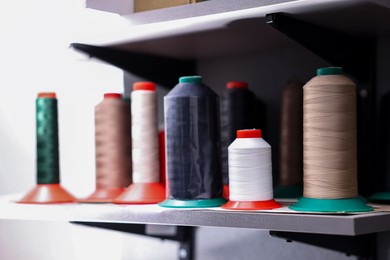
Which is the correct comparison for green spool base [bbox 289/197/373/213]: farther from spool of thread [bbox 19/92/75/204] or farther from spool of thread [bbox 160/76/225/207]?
spool of thread [bbox 19/92/75/204]

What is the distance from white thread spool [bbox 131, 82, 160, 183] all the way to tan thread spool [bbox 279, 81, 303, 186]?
26 cm

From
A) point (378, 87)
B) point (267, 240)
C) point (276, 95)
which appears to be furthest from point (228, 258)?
point (378, 87)

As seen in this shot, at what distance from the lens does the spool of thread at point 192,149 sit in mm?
1186

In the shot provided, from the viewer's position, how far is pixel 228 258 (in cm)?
152

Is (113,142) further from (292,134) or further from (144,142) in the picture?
(292,134)

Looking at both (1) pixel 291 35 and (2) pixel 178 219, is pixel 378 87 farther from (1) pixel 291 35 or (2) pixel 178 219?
(2) pixel 178 219

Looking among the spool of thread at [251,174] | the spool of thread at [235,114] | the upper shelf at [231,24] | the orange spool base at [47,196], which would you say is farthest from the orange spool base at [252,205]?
the orange spool base at [47,196]

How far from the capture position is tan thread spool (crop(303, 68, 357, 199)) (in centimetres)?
105

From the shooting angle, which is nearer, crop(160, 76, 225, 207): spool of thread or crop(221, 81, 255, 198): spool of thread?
crop(160, 76, 225, 207): spool of thread

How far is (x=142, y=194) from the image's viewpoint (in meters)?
1.30

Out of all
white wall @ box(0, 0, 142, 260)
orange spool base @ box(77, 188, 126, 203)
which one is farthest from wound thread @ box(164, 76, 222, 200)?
white wall @ box(0, 0, 142, 260)

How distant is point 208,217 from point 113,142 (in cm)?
39

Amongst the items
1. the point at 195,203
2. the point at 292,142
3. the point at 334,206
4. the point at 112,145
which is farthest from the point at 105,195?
the point at 334,206

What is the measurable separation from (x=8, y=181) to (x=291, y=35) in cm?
128
